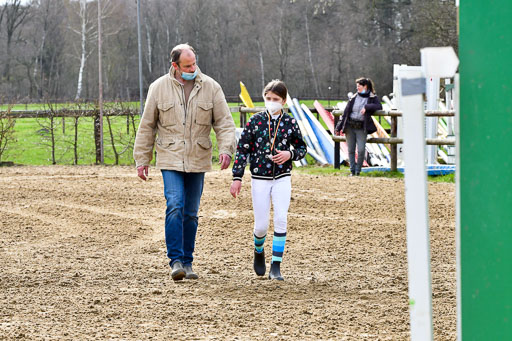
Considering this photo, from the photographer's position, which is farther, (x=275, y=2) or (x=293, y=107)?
(x=275, y=2)

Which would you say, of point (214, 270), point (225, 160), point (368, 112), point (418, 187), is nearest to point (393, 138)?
point (368, 112)

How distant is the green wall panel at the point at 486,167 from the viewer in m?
2.64

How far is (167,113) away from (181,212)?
2.74 feet

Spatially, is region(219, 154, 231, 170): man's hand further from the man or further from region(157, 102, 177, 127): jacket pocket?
region(157, 102, 177, 127): jacket pocket

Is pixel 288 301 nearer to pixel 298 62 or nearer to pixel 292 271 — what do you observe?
pixel 292 271

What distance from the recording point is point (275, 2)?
185 ft

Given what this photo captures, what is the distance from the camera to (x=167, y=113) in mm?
6270

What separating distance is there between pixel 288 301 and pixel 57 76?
4809 cm

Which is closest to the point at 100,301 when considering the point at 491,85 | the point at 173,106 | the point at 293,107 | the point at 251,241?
the point at 173,106

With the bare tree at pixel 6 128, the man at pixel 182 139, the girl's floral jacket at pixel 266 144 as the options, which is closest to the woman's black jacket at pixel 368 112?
the man at pixel 182 139

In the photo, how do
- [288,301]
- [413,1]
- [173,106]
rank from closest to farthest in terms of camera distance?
[288,301]
[173,106]
[413,1]

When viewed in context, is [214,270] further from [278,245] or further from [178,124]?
[178,124]

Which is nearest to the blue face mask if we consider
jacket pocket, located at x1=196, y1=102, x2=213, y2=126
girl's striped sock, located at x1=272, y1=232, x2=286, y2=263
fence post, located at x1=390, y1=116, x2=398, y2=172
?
jacket pocket, located at x1=196, y1=102, x2=213, y2=126

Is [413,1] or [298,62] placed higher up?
[413,1]
